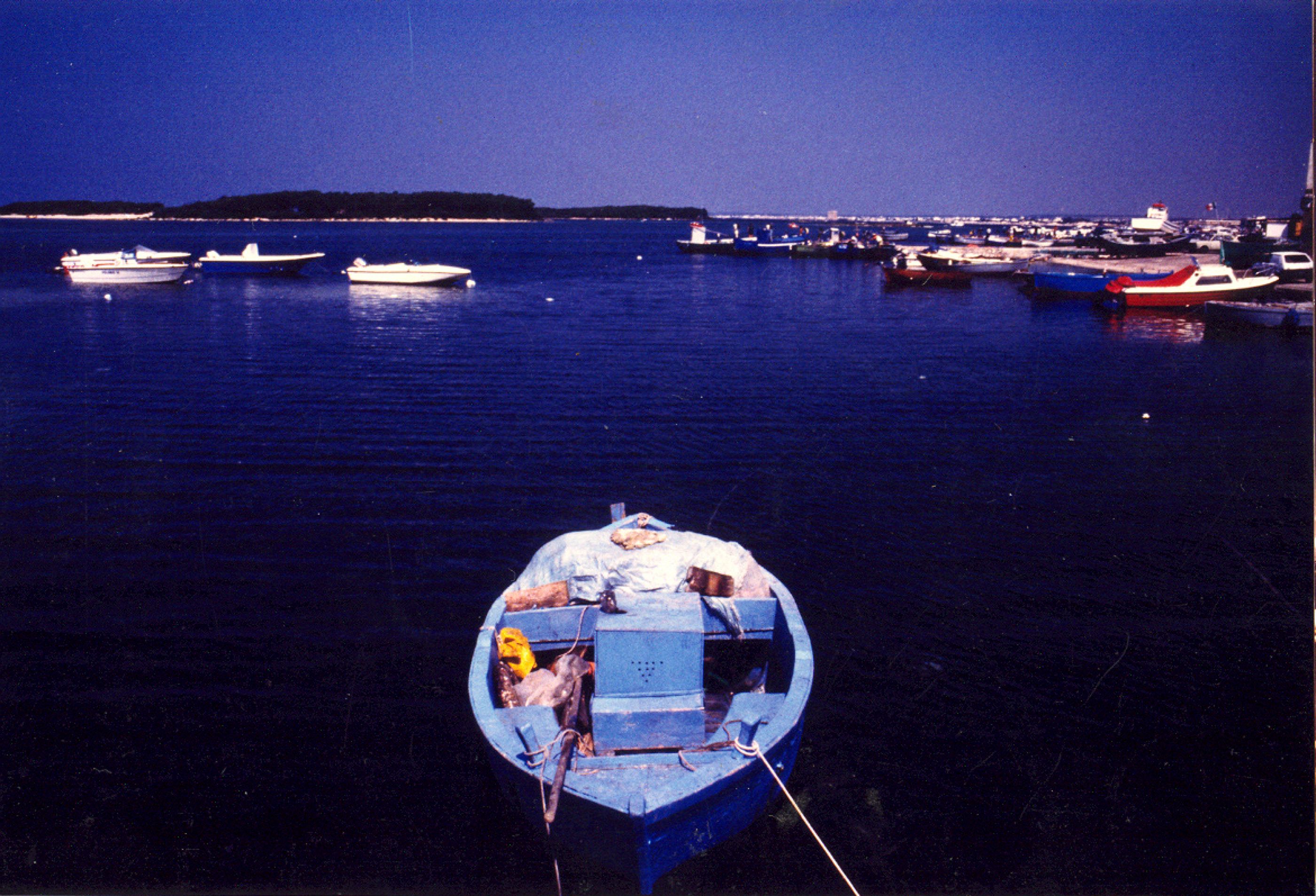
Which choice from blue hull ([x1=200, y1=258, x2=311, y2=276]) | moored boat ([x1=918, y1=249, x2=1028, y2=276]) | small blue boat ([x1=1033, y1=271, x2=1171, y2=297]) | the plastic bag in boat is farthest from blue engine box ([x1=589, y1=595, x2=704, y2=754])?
blue hull ([x1=200, y1=258, x2=311, y2=276])

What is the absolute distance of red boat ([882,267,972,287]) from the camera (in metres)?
57.4

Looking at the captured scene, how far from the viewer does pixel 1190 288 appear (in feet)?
127

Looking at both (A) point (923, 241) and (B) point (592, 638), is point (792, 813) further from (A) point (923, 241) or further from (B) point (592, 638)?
(A) point (923, 241)

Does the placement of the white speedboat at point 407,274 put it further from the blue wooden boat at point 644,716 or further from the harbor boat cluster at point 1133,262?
the blue wooden boat at point 644,716

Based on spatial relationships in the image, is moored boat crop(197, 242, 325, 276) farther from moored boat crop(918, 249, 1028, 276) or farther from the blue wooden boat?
the blue wooden boat

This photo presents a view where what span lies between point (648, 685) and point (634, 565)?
191 centimetres

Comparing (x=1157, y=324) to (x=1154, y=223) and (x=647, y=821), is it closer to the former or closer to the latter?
(x=647, y=821)

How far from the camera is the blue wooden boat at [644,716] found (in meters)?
5.95

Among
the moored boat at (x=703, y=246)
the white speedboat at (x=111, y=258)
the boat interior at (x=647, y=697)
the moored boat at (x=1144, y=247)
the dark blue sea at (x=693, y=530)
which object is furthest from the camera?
the moored boat at (x=703, y=246)

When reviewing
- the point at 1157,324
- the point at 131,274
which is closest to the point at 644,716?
the point at 1157,324

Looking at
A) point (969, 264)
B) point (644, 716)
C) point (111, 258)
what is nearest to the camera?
point (644, 716)

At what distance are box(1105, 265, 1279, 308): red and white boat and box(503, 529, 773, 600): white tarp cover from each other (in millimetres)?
39319

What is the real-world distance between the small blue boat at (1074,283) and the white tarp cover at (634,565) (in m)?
42.9

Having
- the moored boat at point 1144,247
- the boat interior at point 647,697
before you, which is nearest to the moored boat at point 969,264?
the moored boat at point 1144,247
